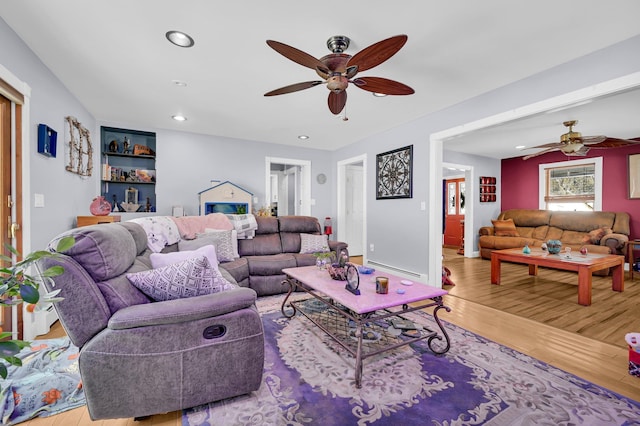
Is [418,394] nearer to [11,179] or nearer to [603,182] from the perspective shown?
[11,179]

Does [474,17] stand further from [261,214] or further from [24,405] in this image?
[261,214]

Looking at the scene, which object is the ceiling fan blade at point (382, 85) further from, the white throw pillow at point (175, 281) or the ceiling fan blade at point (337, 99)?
the white throw pillow at point (175, 281)

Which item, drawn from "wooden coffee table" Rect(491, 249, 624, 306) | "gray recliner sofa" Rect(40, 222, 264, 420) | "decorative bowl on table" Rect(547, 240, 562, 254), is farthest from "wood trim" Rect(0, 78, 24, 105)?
"decorative bowl on table" Rect(547, 240, 562, 254)

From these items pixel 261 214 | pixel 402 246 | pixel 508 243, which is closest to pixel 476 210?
pixel 508 243

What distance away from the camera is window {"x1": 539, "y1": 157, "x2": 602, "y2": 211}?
18.5 ft

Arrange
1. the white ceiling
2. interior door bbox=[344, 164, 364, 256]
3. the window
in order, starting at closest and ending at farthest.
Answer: the white ceiling < the window < interior door bbox=[344, 164, 364, 256]

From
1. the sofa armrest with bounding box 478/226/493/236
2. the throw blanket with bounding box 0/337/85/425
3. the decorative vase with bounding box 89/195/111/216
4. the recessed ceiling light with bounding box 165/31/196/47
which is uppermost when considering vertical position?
the recessed ceiling light with bounding box 165/31/196/47

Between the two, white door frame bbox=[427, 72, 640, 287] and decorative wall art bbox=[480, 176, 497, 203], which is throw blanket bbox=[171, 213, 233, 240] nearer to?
white door frame bbox=[427, 72, 640, 287]

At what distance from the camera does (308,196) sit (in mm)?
6023

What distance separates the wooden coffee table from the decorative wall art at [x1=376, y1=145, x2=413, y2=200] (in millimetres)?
1664

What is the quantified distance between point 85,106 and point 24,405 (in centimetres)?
363

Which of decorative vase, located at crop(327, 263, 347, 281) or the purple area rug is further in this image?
decorative vase, located at crop(327, 263, 347, 281)

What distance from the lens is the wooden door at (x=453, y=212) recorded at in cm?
795

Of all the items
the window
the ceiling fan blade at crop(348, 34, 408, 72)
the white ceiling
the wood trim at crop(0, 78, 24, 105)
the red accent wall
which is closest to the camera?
the ceiling fan blade at crop(348, 34, 408, 72)
